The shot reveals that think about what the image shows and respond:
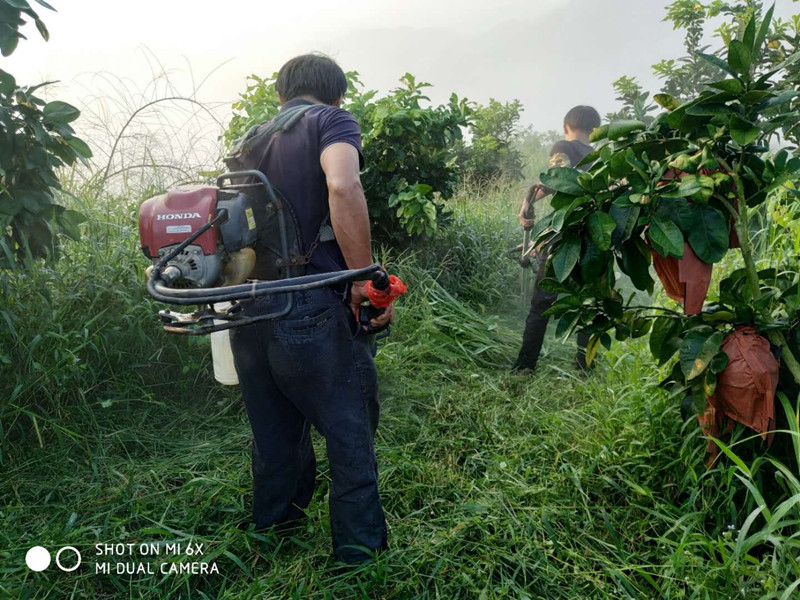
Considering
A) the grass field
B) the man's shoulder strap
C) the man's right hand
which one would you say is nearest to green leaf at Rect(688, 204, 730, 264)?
the grass field

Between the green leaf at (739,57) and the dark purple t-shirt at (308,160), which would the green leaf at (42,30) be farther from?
the green leaf at (739,57)

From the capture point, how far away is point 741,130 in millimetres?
1647

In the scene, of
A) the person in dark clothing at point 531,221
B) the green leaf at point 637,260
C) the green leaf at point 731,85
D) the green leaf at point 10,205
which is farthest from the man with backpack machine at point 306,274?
the person in dark clothing at point 531,221

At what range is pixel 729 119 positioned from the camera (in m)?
1.69

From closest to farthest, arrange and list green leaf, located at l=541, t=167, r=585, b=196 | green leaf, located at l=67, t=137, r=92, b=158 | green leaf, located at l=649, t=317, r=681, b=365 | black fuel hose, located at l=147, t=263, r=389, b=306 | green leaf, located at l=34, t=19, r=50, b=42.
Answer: black fuel hose, located at l=147, t=263, r=389, b=306 < green leaf, located at l=541, t=167, r=585, b=196 < green leaf, located at l=649, t=317, r=681, b=365 < green leaf, located at l=34, t=19, r=50, b=42 < green leaf, located at l=67, t=137, r=92, b=158

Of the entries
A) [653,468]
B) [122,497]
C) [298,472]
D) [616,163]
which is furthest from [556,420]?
[122,497]

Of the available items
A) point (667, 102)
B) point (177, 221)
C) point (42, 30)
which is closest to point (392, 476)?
point (177, 221)

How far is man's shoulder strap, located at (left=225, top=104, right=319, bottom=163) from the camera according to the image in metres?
1.97

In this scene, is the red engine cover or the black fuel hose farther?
the red engine cover

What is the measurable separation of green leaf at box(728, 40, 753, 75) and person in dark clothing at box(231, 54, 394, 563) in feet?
3.76

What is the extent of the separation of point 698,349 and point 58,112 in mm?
2986

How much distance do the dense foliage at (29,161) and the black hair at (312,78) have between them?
1.36 m

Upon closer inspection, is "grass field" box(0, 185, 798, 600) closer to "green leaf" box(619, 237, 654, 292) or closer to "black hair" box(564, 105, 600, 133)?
"green leaf" box(619, 237, 654, 292)

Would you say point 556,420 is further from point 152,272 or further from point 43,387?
point 43,387
